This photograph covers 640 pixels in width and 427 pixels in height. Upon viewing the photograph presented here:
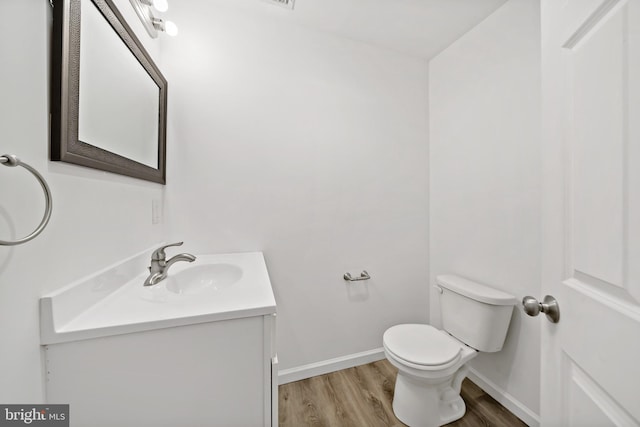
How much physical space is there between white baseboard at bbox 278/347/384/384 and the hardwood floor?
0.03m

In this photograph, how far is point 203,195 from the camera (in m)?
1.40

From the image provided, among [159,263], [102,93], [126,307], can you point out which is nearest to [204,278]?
[159,263]

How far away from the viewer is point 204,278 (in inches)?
48.6

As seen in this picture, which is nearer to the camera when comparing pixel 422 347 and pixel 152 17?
pixel 152 17

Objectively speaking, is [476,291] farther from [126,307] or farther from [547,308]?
[126,307]

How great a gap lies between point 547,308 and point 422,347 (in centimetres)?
83

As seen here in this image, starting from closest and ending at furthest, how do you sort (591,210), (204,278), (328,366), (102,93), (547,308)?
(591,210)
(547,308)
(102,93)
(204,278)
(328,366)

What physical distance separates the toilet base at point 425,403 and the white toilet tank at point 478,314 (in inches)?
10.7

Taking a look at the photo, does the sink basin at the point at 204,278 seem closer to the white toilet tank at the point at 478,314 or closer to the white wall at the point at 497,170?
the white toilet tank at the point at 478,314

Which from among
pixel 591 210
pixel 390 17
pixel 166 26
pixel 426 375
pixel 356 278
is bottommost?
pixel 426 375

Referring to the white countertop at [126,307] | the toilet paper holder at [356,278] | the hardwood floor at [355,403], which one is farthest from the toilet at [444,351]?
the white countertop at [126,307]

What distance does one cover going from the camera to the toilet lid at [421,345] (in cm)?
119

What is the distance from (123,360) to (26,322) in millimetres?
220

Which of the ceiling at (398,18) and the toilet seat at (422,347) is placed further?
the ceiling at (398,18)
